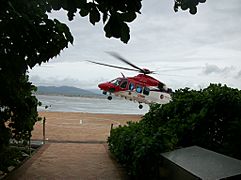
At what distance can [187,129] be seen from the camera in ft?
21.5

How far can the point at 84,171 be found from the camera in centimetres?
752

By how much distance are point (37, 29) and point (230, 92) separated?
4571mm

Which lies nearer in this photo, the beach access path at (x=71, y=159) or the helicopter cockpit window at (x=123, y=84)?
the beach access path at (x=71, y=159)

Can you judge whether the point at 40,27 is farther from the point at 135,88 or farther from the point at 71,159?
the point at 135,88

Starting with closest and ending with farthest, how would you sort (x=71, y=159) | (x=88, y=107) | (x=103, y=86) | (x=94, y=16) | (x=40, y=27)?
(x=94, y=16) < (x=40, y=27) < (x=71, y=159) < (x=103, y=86) < (x=88, y=107)

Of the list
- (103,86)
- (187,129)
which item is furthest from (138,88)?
(187,129)

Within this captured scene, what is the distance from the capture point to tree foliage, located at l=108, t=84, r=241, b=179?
5.71 meters

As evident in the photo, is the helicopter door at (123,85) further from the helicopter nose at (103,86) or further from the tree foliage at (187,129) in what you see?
the tree foliage at (187,129)

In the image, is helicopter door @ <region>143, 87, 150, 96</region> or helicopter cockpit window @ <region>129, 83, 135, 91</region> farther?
helicopter door @ <region>143, 87, 150, 96</region>

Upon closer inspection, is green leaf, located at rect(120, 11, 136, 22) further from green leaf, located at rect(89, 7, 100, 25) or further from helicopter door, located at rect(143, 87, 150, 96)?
helicopter door, located at rect(143, 87, 150, 96)

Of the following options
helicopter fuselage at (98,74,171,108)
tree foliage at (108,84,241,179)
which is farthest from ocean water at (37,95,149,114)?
tree foliage at (108,84,241,179)

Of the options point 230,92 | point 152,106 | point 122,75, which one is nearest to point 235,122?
point 230,92

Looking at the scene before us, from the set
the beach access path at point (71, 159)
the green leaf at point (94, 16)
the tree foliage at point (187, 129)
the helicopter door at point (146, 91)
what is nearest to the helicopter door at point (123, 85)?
the helicopter door at point (146, 91)

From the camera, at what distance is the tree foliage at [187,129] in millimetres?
5715
